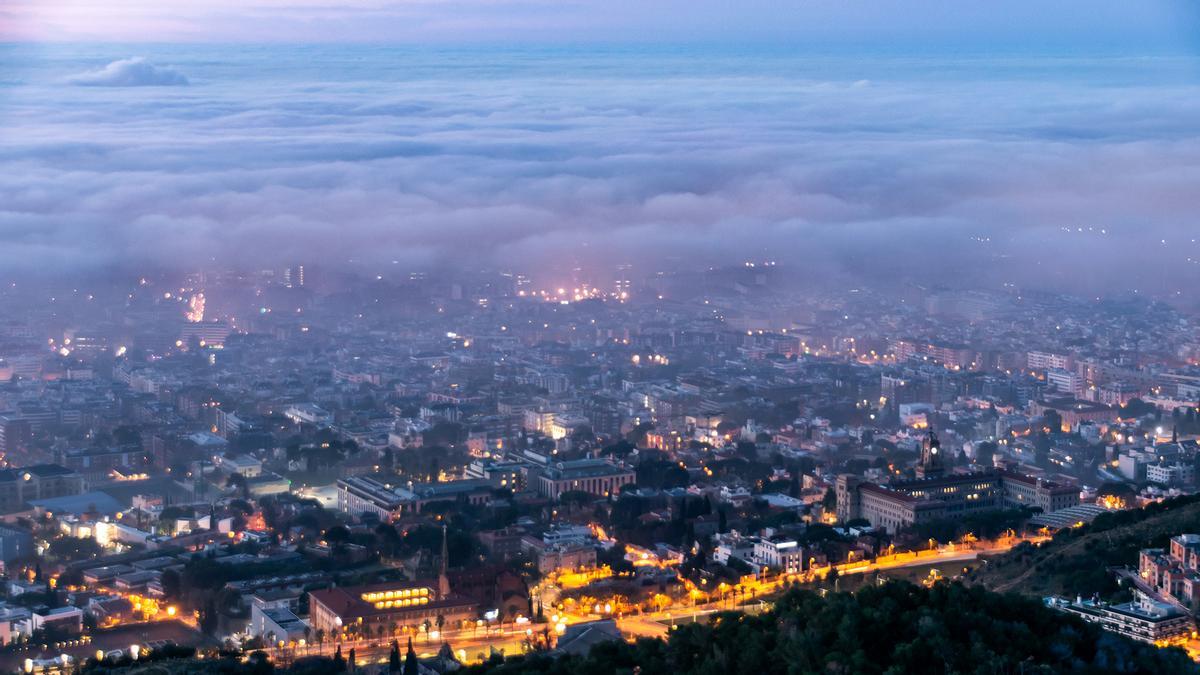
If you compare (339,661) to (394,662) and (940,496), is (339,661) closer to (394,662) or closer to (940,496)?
(394,662)

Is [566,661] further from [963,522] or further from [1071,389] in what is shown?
[1071,389]

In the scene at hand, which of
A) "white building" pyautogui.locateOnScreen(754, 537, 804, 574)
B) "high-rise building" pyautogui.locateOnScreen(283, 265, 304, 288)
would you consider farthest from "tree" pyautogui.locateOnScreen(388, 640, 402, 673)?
"high-rise building" pyautogui.locateOnScreen(283, 265, 304, 288)

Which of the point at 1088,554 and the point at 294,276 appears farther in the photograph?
the point at 294,276

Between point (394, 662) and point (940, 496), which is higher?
point (394, 662)

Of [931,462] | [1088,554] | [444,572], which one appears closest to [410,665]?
[444,572]

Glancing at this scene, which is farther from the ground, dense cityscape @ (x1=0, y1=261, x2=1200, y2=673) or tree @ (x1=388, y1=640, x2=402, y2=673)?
tree @ (x1=388, y1=640, x2=402, y2=673)

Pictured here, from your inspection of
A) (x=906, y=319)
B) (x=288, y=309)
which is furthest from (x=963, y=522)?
(x=288, y=309)

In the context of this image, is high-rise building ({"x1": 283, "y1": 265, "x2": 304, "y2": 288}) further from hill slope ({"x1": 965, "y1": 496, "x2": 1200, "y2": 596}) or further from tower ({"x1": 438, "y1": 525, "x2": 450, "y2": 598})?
hill slope ({"x1": 965, "y1": 496, "x2": 1200, "y2": 596})

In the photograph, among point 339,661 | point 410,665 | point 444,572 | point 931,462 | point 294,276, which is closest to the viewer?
point 410,665

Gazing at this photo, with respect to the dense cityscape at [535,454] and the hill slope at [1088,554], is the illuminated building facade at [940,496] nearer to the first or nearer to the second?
the dense cityscape at [535,454]
